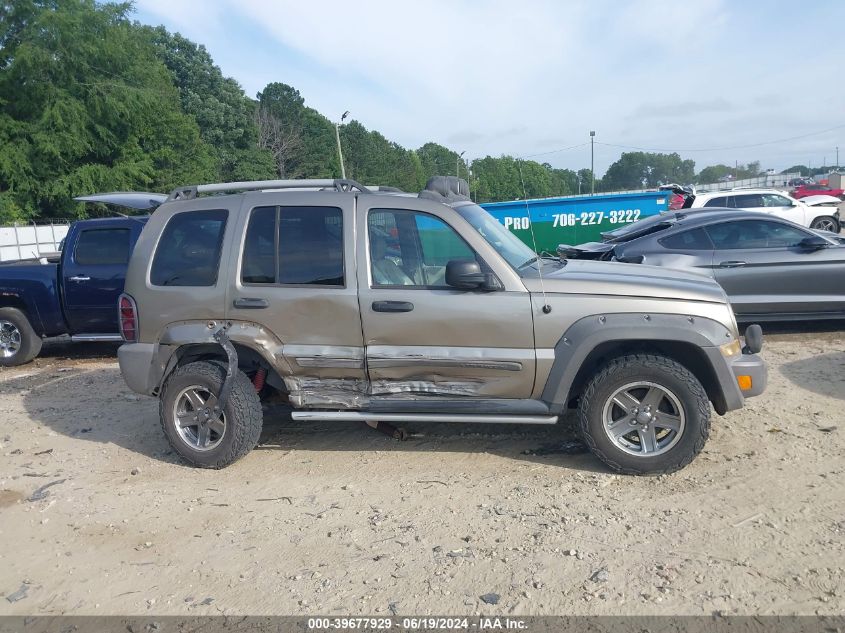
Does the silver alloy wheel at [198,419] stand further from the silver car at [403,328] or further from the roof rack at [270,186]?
the roof rack at [270,186]

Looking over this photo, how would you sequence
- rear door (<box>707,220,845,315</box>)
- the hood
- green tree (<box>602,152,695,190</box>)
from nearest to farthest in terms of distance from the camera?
the hood, rear door (<box>707,220,845,315</box>), green tree (<box>602,152,695,190</box>)

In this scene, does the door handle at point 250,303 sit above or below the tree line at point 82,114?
below

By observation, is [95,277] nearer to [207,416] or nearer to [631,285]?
[207,416]

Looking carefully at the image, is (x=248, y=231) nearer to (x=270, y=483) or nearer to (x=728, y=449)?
(x=270, y=483)

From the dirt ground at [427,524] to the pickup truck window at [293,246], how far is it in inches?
56.1

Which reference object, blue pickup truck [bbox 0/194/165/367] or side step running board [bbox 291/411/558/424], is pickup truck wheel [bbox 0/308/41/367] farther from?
side step running board [bbox 291/411/558/424]

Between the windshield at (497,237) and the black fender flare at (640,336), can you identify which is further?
the windshield at (497,237)

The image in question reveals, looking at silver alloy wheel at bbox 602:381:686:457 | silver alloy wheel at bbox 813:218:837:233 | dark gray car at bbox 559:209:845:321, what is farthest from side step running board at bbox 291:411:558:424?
silver alloy wheel at bbox 813:218:837:233

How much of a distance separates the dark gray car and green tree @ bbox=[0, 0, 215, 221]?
119ft

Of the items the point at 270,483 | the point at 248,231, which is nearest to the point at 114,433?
the point at 270,483

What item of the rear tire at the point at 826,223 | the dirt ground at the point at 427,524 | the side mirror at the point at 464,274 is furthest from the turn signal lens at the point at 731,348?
the rear tire at the point at 826,223

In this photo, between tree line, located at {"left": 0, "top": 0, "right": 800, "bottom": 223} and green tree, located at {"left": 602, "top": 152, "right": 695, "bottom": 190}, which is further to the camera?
green tree, located at {"left": 602, "top": 152, "right": 695, "bottom": 190}

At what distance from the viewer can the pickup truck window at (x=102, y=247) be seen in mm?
8758

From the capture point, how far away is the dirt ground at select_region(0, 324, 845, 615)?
3355 mm
